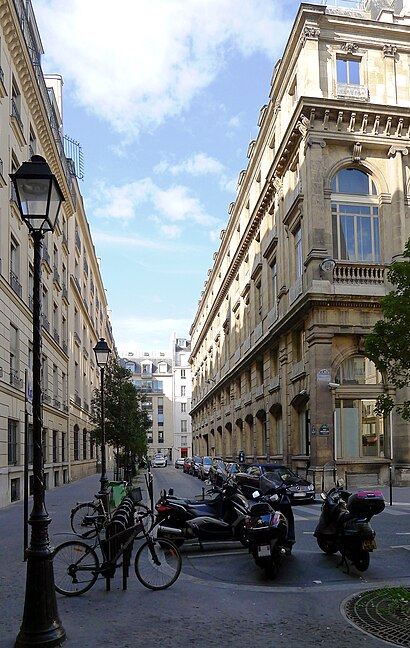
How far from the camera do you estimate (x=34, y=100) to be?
2767cm

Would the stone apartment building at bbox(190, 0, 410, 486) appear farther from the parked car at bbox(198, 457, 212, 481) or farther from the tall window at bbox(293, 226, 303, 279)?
the parked car at bbox(198, 457, 212, 481)

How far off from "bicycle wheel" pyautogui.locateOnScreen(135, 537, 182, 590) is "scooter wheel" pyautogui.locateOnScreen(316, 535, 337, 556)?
3014mm

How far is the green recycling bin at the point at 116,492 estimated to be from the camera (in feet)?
51.9

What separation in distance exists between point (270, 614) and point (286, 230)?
26.9 meters

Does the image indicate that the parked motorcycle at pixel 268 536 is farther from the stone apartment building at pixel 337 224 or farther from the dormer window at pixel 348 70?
the dormer window at pixel 348 70

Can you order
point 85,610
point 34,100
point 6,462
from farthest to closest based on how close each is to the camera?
1. point 34,100
2. point 6,462
3. point 85,610

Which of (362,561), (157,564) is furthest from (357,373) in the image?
(157,564)

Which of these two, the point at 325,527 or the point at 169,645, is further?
the point at 325,527

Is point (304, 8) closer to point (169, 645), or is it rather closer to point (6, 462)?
point (6, 462)

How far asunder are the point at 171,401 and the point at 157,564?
115 meters

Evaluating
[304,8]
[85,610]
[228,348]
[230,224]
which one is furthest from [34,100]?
[228,348]

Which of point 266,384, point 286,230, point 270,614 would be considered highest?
point 286,230

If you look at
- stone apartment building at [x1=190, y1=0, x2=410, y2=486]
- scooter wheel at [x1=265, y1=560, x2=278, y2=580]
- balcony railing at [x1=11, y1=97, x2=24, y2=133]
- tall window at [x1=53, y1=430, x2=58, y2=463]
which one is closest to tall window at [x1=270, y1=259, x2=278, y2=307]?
stone apartment building at [x1=190, y1=0, x2=410, y2=486]

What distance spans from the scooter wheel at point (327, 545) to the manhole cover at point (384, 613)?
2.28 meters
